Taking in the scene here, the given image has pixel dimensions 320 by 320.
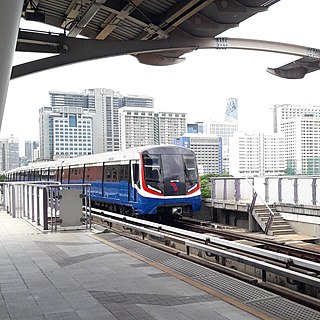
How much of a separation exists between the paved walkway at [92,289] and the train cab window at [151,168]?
236 inches

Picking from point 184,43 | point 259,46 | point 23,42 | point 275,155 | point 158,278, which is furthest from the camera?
point 275,155

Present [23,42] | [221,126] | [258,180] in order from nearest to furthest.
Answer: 1. [23,42]
2. [258,180]
3. [221,126]

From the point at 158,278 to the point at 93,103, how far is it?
40.3 meters

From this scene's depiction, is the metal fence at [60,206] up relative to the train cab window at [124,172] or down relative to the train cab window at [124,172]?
down

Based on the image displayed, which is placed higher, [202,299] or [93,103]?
[93,103]

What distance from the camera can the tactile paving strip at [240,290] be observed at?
483cm

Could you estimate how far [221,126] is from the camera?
4784cm

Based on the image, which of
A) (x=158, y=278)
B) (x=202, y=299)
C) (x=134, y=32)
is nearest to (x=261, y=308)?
(x=202, y=299)

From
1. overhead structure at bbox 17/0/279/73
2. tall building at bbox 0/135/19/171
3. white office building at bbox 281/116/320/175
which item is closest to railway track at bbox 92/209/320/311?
overhead structure at bbox 17/0/279/73

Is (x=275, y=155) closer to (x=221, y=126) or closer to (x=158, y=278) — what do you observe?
(x=221, y=126)

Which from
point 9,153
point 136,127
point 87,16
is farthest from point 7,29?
point 9,153

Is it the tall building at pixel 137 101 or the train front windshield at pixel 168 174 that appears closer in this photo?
the train front windshield at pixel 168 174

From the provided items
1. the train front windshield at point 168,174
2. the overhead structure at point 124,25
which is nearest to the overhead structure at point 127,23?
the overhead structure at point 124,25

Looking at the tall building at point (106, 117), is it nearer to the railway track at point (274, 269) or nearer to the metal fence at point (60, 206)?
the metal fence at point (60, 206)
